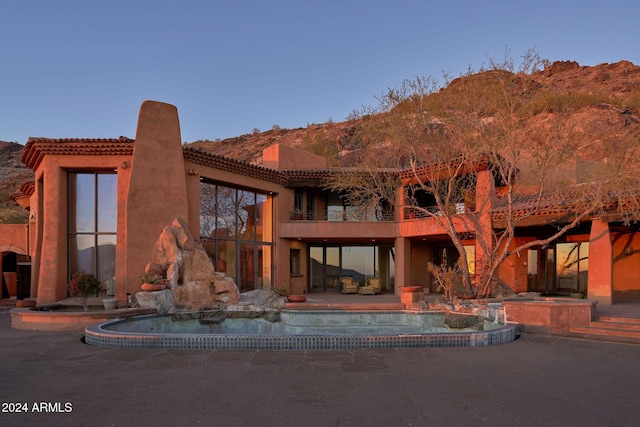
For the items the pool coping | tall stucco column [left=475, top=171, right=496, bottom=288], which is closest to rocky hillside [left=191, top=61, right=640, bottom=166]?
tall stucco column [left=475, top=171, right=496, bottom=288]

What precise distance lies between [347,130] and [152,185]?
32.2m

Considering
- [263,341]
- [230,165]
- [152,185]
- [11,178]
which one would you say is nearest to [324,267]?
[230,165]

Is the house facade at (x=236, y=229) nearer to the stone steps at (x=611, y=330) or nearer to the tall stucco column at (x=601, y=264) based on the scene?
the tall stucco column at (x=601, y=264)

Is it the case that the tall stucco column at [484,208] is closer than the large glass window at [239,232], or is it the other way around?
the tall stucco column at [484,208]

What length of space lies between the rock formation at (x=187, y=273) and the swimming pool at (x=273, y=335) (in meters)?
0.96

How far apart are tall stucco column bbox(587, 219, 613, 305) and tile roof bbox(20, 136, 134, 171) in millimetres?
16026

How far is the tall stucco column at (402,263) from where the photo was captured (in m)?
19.0

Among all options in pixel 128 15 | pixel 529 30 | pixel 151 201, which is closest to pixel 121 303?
pixel 151 201

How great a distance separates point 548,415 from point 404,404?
4.91 ft

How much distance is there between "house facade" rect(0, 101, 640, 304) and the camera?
13641mm

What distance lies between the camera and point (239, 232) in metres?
17.6

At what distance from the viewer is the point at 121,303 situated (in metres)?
12.9

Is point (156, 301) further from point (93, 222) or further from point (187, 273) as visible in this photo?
point (93, 222)

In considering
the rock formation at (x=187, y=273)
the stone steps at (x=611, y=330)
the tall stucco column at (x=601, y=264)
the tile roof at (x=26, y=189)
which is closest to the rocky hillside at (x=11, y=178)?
the tile roof at (x=26, y=189)
